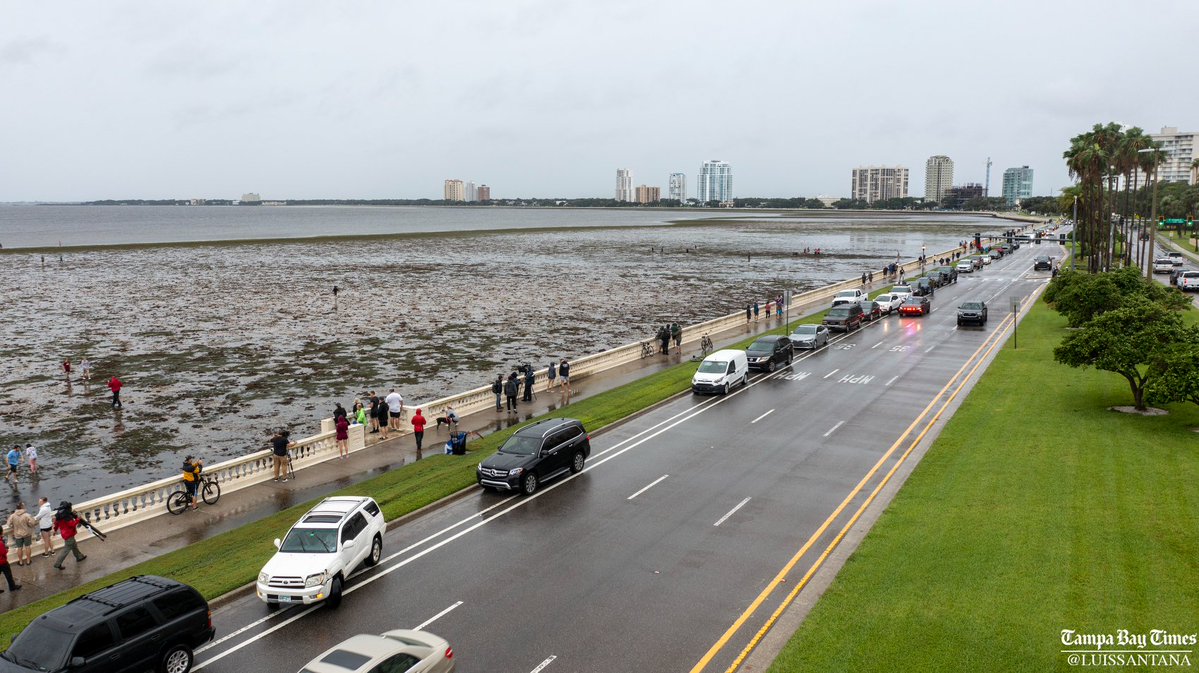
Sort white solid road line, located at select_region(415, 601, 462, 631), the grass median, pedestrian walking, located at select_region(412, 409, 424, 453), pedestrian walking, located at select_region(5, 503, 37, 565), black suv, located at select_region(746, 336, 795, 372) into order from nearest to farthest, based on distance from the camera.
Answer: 1. white solid road line, located at select_region(415, 601, 462, 631)
2. the grass median
3. pedestrian walking, located at select_region(5, 503, 37, 565)
4. pedestrian walking, located at select_region(412, 409, 424, 453)
5. black suv, located at select_region(746, 336, 795, 372)

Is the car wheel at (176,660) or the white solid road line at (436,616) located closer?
the car wheel at (176,660)

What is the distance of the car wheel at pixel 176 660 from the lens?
43.4 feet

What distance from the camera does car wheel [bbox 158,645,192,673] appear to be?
43.4ft

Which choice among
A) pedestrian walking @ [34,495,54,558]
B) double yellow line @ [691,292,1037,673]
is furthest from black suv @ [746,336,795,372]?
pedestrian walking @ [34,495,54,558]

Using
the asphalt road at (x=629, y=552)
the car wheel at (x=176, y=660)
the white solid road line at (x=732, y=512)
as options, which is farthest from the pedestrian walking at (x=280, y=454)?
the white solid road line at (x=732, y=512)

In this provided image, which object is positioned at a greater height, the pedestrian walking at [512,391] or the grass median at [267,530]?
the pedestrian walking at [512,391]

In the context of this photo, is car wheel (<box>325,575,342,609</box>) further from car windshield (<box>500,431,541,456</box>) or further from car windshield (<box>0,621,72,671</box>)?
car windshield (<box>500,431,541,456</box>)

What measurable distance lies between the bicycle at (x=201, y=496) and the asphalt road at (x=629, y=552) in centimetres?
696

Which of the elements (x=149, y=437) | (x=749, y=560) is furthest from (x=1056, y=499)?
(x=149, y=437)

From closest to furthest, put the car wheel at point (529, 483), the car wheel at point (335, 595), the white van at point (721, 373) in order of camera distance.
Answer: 1. the car wheel at point (335, 595)
2. the car wheel at point (529, 483)
3. the white van at point (721, 373)

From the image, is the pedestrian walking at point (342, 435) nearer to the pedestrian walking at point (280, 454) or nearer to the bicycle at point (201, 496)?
the pedestrian walking at point (280, 454)

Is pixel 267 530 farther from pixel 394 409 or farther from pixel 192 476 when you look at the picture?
pixel 394 409

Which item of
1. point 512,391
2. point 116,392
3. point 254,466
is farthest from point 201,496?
point 116,392

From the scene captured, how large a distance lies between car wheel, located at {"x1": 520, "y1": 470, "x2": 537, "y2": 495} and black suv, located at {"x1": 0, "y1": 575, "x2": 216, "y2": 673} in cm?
952
